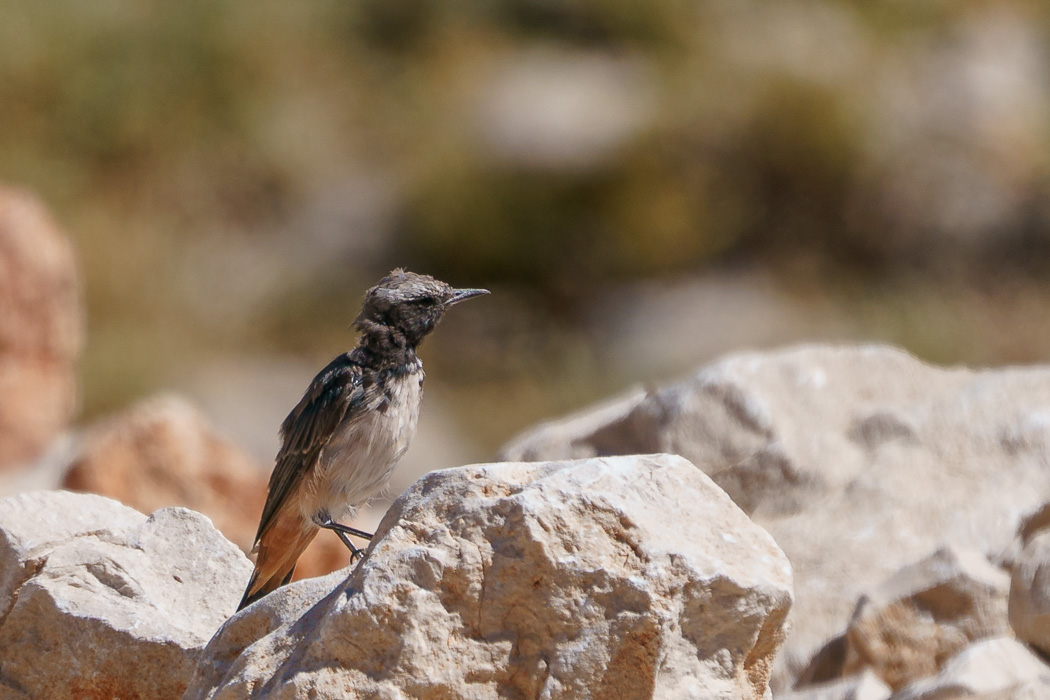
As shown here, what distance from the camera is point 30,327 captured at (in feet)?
30.7

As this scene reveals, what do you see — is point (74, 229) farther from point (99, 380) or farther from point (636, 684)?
point (636, 684)

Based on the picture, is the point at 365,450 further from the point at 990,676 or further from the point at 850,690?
the point at 990,676

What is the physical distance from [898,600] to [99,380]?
11742 millimetres

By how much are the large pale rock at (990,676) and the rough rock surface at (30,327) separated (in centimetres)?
698

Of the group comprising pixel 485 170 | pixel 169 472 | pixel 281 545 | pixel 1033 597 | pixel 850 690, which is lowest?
pixel 850 690

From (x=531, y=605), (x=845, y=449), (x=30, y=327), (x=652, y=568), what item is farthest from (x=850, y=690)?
(x=30, y=327)

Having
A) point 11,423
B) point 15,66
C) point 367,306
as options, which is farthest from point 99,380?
point 367,306

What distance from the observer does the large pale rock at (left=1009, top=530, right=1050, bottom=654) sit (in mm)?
4062

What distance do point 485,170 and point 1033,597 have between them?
55.9 feet

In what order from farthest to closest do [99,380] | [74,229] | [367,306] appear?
[74,229]
[99,380]
[367,306]

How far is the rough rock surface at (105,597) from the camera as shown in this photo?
383 cm

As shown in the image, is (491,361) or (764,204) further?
(764,204)

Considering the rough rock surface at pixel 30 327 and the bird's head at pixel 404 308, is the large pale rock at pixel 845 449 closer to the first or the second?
the bird's head at pixel 404 308

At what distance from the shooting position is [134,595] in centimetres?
397
